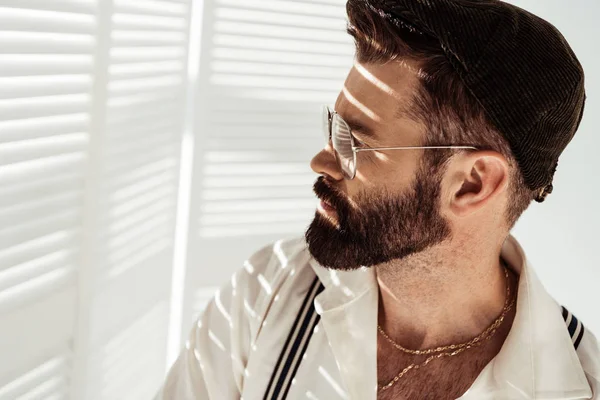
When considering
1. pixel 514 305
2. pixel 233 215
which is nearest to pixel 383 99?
pixel 514 305

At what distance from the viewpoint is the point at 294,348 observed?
5.30 feet

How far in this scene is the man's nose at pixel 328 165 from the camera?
1.61 m

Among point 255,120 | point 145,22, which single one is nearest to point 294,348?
point 145,22

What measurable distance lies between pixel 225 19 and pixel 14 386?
1337 millimetres

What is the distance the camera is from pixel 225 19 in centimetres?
253

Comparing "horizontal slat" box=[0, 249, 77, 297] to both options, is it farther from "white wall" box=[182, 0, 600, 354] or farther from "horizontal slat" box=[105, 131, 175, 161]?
"white wall" box=[182, 0, 600, 354]

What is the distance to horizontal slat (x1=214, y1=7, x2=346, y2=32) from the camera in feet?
8.29

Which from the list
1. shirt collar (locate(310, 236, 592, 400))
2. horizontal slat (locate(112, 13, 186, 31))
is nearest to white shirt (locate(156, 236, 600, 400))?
shirt collar (locate(310, 236, 592, 400))

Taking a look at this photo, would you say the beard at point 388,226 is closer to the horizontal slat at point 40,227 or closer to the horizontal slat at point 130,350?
the horizontal slat at point 40,227

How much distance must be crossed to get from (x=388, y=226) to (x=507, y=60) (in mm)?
401

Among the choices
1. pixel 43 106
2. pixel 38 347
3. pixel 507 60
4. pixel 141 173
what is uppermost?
pixel 507 60

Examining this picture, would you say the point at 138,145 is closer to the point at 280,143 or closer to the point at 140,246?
the point at 140,246

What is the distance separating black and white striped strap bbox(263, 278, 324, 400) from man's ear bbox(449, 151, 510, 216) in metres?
0.34

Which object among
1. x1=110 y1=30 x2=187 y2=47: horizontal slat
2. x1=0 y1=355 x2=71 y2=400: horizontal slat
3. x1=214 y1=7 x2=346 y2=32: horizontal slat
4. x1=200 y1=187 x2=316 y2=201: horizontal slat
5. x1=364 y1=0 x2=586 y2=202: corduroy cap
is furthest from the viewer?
x1=200 y1=187 x2=316 y2=201: horizontal slat
